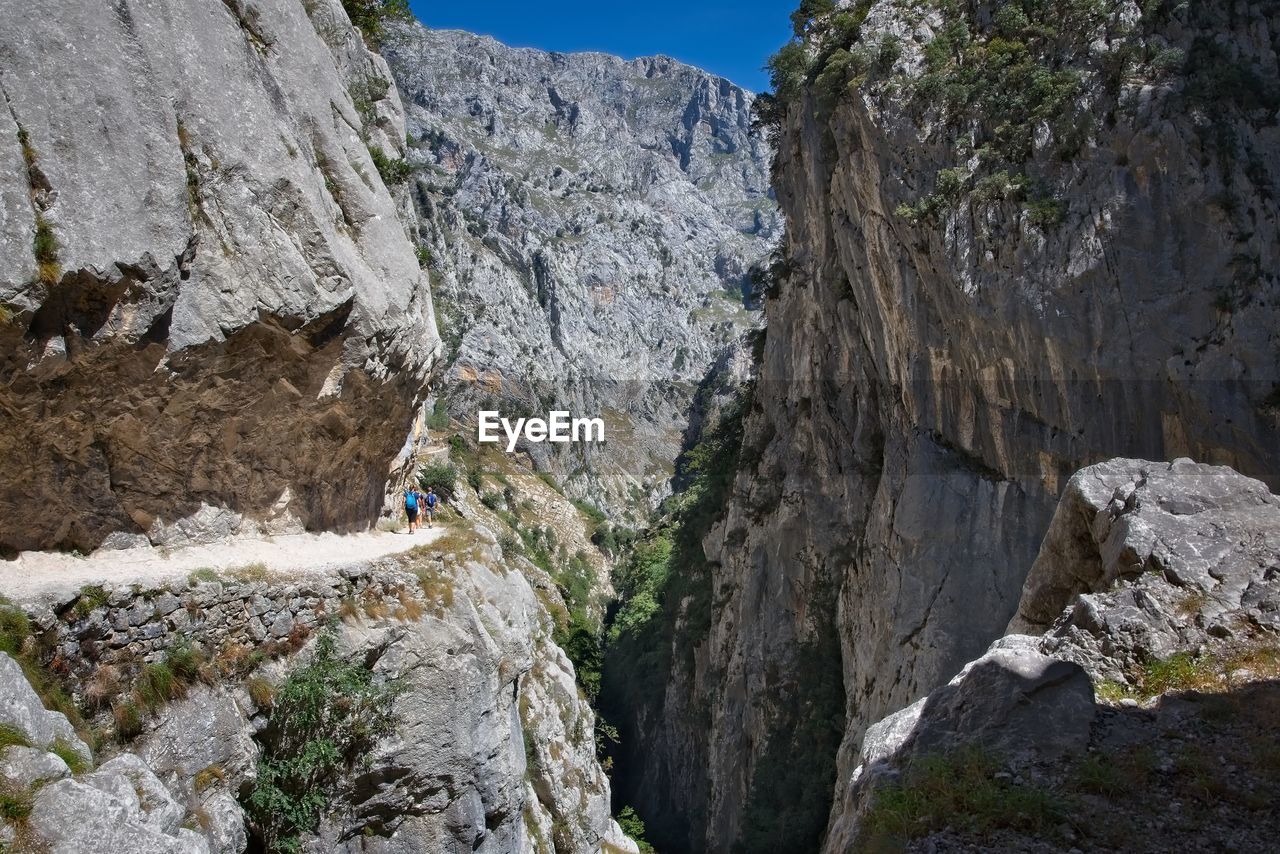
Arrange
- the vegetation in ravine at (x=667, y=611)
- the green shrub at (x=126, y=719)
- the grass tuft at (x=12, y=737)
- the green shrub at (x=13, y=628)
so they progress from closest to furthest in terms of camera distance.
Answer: the grass tuft at (x=12, y=737)
the green shrub at (x=13, y=628)
the green shrub at (x=126, y=719)
the vegetation in ravine at (x=667, y=611)

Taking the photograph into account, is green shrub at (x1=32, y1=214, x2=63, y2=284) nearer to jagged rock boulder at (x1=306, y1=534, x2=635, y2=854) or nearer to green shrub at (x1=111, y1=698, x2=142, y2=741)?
green shrub at (x1=111, y1=698, x2=142, y2=741)

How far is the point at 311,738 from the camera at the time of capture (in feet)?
38.8

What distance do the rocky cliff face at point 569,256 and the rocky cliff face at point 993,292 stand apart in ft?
169

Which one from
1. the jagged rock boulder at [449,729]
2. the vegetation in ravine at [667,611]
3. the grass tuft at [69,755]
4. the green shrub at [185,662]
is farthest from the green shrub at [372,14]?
the vegetation in ravine at [667,611]

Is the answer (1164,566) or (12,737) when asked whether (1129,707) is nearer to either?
(1164,566)

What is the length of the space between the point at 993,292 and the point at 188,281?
1639 cm

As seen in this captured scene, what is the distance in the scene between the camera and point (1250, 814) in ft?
20.0

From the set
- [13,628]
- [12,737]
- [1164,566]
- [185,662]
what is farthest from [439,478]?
[1164,566]

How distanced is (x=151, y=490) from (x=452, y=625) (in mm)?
5156

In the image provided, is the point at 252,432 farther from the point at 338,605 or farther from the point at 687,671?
the point at 687,671

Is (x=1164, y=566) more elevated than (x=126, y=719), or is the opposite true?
(x=1164, y=566)

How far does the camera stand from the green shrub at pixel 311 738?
36.9 ft

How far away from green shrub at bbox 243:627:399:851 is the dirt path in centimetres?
155

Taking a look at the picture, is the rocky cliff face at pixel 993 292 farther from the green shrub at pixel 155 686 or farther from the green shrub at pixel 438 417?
the green shrub at pixel 438 417
